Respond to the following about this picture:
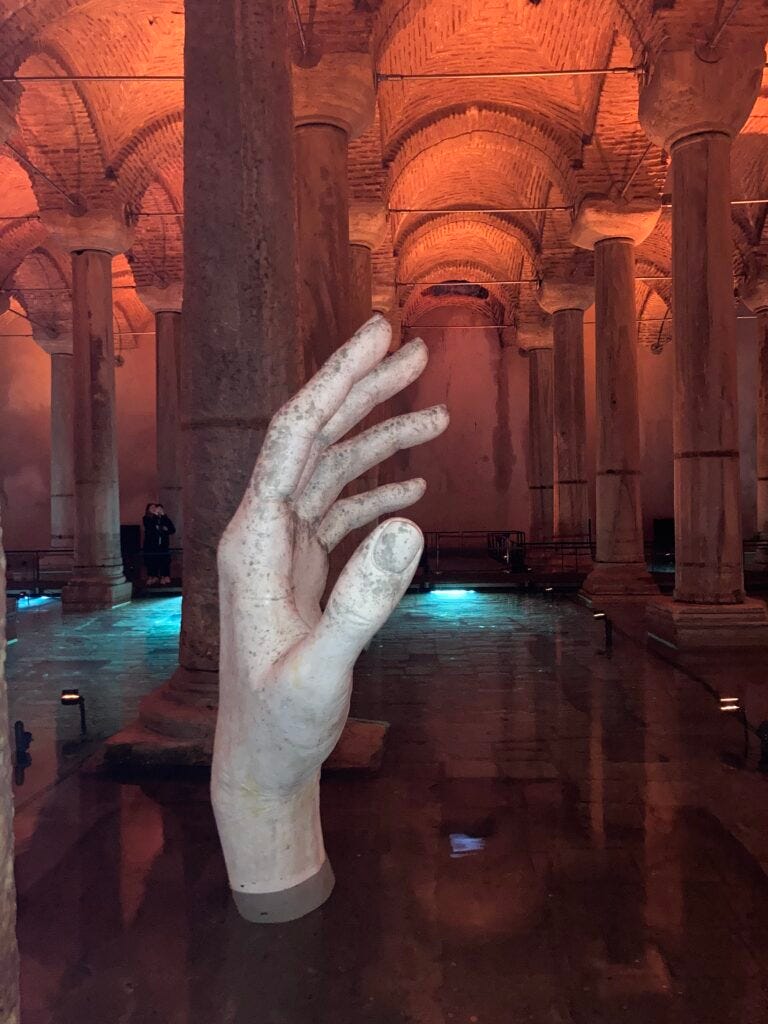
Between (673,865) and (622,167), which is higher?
(622,167)

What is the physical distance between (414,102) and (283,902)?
1046 centimetres

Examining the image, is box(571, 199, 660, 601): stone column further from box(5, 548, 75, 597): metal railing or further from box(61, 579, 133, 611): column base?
box(5, 548, 75, 597): metal railing

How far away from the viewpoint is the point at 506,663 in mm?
6566

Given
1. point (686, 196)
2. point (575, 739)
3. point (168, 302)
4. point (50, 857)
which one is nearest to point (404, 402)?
point (168, 302)

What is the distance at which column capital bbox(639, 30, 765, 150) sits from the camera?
6.85m

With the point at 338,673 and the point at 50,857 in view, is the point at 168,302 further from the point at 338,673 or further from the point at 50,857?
the point at 338,673

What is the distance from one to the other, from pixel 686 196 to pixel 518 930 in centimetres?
672

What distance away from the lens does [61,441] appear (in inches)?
603

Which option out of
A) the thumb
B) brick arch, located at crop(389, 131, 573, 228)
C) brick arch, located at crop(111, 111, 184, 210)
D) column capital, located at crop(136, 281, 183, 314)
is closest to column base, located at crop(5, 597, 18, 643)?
brick arch, located at crop(111, 111, 184, 210)

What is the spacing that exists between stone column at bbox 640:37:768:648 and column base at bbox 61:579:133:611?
7077mm

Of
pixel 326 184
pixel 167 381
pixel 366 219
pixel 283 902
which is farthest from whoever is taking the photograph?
pixel 167 381

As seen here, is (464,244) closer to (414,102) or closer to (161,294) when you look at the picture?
(161,294)

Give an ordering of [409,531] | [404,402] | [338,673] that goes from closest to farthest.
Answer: [409,531]
[338,673]
[404,402]

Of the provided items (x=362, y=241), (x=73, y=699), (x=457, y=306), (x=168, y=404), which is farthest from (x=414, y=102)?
(x=457, y=306)
